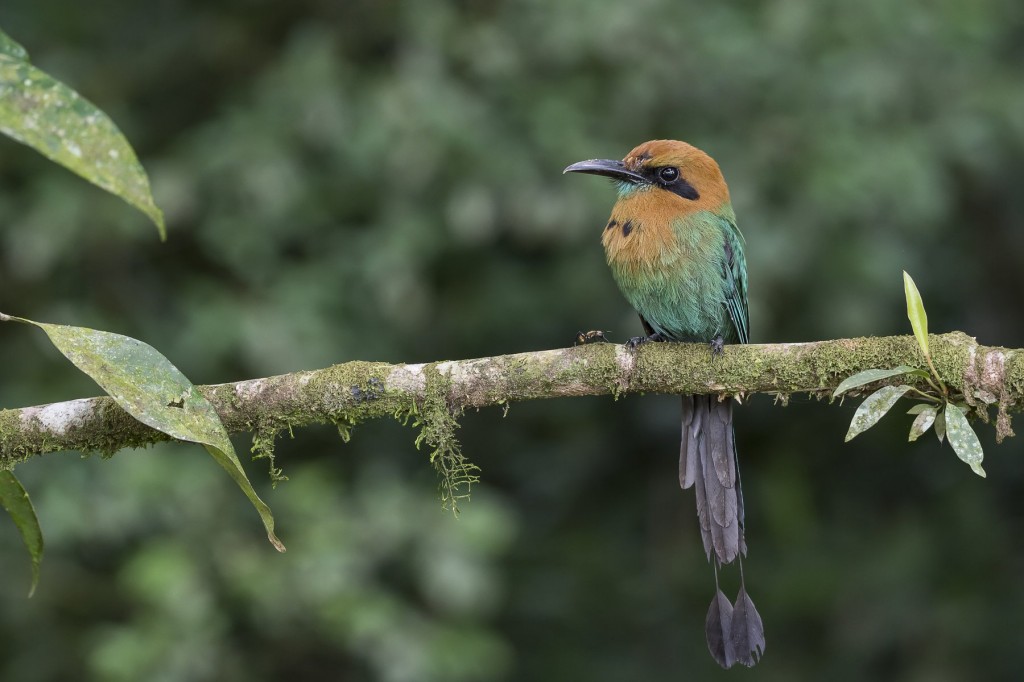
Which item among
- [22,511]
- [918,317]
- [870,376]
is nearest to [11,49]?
[22,511]

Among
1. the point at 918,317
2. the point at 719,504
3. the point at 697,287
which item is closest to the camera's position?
the point at 918,317

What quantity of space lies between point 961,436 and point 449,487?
1028mm

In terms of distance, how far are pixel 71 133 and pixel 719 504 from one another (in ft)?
6.39

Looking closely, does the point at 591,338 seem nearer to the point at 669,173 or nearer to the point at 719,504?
the point at 719,504

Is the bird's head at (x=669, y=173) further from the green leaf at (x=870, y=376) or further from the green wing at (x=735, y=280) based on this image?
the green leaf at (x=870, y=376)

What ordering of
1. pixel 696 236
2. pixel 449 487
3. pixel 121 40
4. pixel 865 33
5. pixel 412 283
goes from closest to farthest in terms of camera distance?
pixel 449 487
pixel 696 236
pixel 412 283
pixel 865 33
pixel 121 40

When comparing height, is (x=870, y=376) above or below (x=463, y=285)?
below

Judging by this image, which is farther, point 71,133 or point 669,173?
point 669,173

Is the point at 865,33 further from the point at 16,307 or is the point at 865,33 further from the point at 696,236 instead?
the point at 16,307

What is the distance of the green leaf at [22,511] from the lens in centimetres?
170

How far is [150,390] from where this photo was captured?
163 cm

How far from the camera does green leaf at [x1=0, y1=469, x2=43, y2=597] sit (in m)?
1.70

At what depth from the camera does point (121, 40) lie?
5238mm

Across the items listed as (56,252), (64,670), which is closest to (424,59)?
(56,252)
